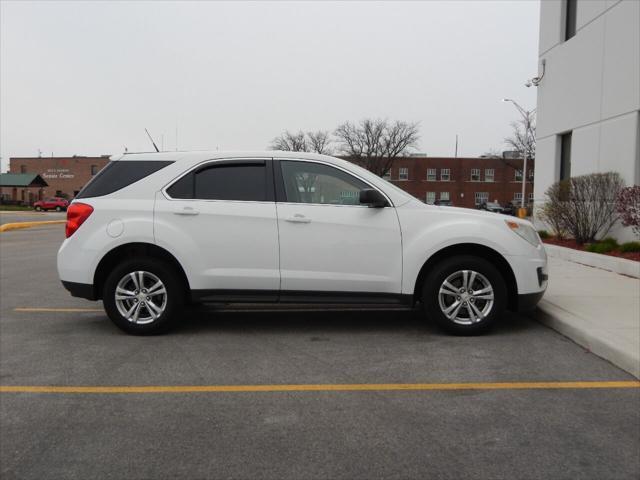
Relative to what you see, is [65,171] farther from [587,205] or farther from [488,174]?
[587,205]

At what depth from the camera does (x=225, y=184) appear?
6059 mm

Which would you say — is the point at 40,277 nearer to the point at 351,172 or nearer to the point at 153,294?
the point at 153,294

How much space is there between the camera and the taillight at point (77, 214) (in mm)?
5941

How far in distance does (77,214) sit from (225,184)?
1.58 metres

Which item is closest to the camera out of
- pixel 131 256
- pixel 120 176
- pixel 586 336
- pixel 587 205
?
pixel 586 336

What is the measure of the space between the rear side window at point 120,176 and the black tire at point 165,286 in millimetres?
836

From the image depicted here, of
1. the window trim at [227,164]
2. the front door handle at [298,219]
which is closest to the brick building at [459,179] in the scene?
the window trim at [227,164]

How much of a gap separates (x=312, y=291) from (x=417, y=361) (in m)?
1.34

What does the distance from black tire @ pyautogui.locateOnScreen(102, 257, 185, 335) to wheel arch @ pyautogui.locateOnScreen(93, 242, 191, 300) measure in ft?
0.22

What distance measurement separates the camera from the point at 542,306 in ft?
22.3

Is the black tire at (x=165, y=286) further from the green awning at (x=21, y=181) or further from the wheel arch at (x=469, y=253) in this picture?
the green awning at (x=21, y=181)

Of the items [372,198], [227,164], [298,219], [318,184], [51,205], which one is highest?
[227,164]

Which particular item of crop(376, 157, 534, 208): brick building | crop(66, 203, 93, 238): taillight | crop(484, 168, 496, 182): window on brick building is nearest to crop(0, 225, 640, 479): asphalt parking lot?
crop(66, 203, 93, 238): taillight

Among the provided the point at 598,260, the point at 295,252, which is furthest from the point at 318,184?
the point at 598,260
